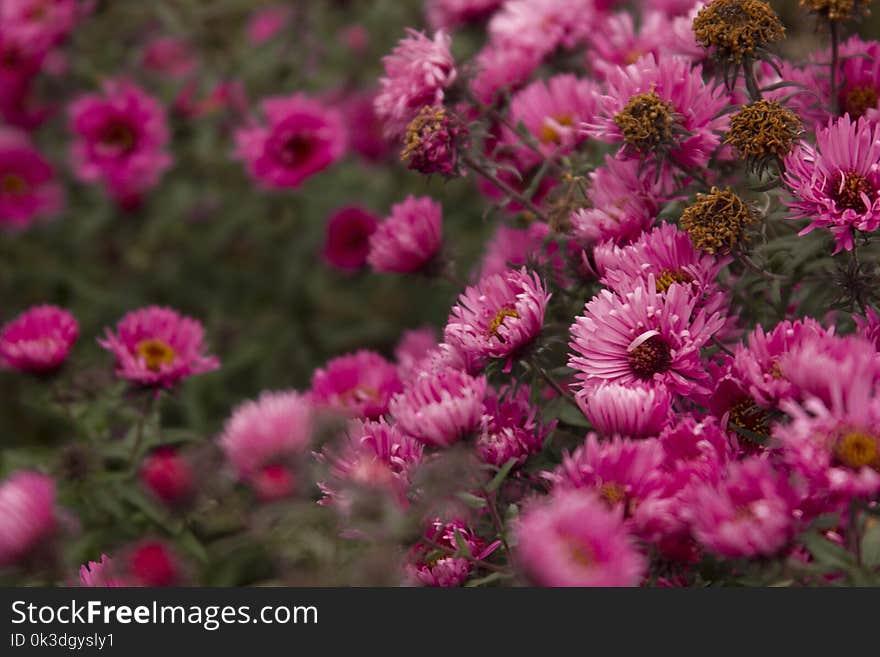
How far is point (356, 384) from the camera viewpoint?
1.39 m

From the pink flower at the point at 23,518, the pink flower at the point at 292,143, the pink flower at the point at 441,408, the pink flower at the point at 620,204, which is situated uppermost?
the pink flower at the point at 292,143

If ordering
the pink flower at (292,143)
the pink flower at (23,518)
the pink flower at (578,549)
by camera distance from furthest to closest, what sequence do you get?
the pink flower at (292,143)
the pink flower at (23,518)
the pink flower at (578,549)

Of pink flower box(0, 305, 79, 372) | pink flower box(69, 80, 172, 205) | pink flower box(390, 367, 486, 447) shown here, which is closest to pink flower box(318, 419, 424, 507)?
pink flower box(390, 367, 486, 447)

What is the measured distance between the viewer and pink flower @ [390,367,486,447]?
956 millimetres

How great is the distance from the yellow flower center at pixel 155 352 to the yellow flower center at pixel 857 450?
1002 mm

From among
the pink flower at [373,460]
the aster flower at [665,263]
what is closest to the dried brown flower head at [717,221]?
the aster flower at [665,263]

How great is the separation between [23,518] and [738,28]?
3.66 feet

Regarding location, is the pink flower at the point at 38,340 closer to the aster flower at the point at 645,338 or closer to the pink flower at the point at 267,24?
the aster flower at the point at 645,338

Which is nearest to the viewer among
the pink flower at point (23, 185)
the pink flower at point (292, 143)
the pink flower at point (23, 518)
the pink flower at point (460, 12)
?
the pink flower at point (23, 518)

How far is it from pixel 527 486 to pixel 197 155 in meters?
1.52

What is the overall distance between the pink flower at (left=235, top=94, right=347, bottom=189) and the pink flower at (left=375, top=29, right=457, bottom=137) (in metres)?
0.62

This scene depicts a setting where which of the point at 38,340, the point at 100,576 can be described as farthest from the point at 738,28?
the point at 38,340

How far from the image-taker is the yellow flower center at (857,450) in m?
0.80

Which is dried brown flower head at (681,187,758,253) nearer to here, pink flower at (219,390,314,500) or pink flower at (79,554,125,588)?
pink flower at (219,390,314,500)
